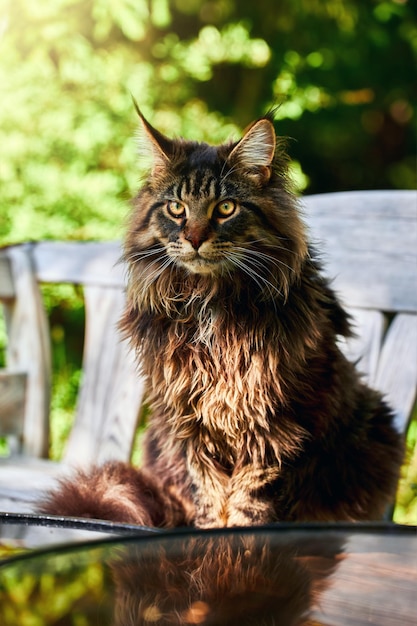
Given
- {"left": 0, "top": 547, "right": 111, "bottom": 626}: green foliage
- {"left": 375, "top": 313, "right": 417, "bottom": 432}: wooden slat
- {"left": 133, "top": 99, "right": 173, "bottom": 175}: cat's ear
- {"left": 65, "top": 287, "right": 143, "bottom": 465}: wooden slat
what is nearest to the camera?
{"left": 0, "top": 547, "right": 111, "bottom": 626}: green foliage

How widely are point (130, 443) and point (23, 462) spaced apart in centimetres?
41

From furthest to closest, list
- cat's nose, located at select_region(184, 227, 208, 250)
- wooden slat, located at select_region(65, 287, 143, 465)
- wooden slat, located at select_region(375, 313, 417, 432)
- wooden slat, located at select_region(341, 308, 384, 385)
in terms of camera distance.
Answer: wooden slat, located at select_region(65, 287, 143, 465)
wooden slat, located at select_region(341, 308, 384, 385)
wooden slat, located at select_region(375, 313, 417, 432)
cat's nose, located at select_region(184, 227, 208, 250)

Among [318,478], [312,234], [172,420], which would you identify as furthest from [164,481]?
[312,234]

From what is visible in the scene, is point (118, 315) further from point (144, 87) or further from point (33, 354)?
point (144, 87)

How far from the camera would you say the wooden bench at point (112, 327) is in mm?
2570

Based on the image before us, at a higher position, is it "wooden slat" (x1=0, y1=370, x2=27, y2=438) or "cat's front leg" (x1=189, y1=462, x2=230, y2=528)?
"wooden slat" (x1=0, y1=370, x2=27, y2=438)

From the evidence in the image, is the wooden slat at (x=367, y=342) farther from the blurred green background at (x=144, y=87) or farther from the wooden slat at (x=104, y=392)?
the blurred green background at (x=144, y=87)

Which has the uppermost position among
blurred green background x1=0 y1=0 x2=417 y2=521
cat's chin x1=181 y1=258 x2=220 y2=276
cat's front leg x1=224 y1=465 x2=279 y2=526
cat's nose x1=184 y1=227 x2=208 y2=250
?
blurred green background x1=0 y1=0 x2=417 y2=521

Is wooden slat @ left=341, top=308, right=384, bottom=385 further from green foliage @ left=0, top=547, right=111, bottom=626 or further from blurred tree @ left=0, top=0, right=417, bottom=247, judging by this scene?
blurred tree @ left=0, top=0, right=417, bottom=247

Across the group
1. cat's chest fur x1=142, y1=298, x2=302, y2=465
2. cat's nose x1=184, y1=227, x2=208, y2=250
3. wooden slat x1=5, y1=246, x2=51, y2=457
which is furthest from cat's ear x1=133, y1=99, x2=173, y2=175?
wooden slat x1=5, y1=246, x2=51, y2=457

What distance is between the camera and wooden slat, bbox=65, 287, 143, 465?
9.93ft

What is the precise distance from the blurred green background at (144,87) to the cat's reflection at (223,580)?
319 cm

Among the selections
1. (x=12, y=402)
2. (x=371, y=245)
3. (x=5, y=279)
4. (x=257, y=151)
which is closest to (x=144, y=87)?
(x=5, y=279)

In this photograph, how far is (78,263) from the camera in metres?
3.26
